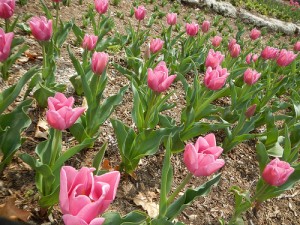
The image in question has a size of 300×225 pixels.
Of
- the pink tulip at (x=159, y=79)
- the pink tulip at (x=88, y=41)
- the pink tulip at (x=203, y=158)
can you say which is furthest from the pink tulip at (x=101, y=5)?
the pink tulip at (x=203, y=158)

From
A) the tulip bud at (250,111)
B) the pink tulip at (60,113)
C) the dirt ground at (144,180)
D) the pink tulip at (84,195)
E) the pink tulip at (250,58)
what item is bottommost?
the dirt ground at (144,180)

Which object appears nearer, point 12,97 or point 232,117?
point 12,97

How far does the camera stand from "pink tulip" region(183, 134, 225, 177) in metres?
1.35

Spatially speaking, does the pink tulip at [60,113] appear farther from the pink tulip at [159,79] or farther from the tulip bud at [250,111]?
the tulip bud at [250,111]

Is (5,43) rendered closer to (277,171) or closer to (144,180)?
(144,180)

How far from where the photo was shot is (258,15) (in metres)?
9.45

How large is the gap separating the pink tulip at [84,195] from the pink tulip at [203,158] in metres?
0.49

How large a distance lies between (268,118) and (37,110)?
1855 millimetres

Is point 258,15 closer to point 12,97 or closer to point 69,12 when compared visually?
point 69,12

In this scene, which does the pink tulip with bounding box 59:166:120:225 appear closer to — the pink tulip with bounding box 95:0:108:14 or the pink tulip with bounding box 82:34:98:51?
the pink tulip with bounding box 82:34:98:51

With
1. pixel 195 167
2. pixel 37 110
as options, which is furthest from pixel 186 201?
pixel 37 110

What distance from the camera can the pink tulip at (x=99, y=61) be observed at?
1938 millimetres

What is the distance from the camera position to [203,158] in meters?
1.37

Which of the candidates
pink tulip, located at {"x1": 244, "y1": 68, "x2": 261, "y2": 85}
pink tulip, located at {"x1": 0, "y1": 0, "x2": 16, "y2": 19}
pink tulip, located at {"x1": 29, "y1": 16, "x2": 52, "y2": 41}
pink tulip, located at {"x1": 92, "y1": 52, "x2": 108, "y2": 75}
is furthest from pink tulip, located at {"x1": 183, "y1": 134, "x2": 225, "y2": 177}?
pink tulip, located at {"x1": 0, "y1": 0, "x2": 16, "y2": 19}
